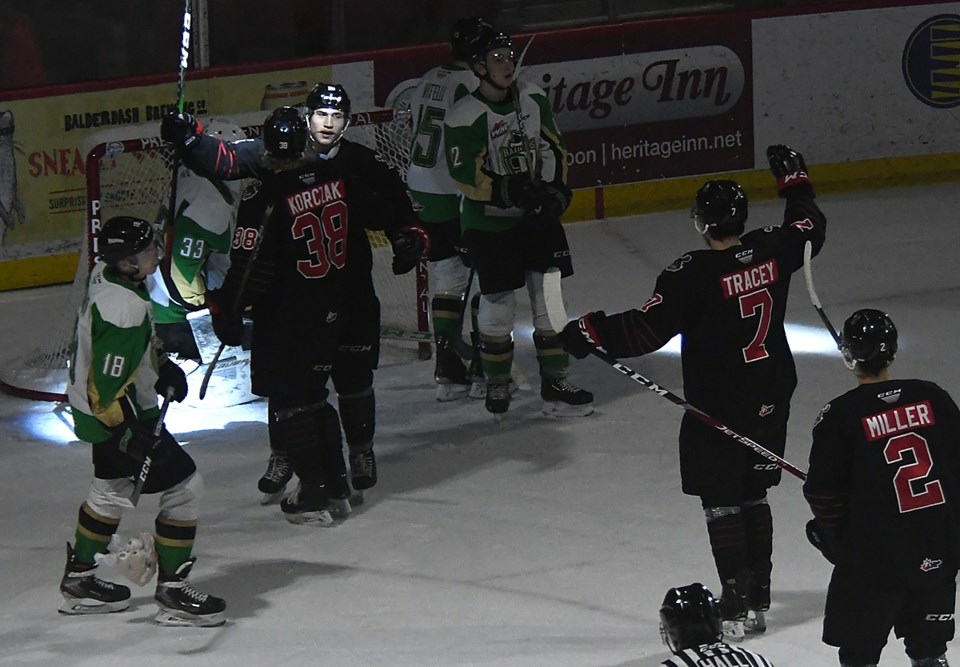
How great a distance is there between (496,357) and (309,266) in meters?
1.32

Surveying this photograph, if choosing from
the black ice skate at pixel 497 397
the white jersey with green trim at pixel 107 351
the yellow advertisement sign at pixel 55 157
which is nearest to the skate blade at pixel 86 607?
the white jersey with green trim at pixel 107 351

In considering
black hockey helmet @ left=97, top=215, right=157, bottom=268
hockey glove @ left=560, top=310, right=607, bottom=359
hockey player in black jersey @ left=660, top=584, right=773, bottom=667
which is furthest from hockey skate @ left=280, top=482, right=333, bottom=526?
hockey player in black jersey @ left=660, top=584, right=773, bottom=667

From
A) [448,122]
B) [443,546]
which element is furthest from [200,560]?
[448,122]

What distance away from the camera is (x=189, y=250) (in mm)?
6539

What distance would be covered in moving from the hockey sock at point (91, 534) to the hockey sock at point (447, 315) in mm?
2287

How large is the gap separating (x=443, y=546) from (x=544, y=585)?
44cm

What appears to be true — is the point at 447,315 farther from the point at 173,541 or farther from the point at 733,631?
the point at 733,631

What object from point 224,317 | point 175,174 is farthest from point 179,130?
point 224,317

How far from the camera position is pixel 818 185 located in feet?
31.9

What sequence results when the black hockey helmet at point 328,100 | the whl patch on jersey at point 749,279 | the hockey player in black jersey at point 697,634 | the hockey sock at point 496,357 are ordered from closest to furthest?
the hockey player in black jersey at point 697,634 → the whl patch on jersey at point 749,279 → the black hockey helmet at point 328,100 → the hockey sock at point 496,357

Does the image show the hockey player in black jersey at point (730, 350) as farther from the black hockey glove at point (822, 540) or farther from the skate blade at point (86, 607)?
the skate blade at point (86, 607)

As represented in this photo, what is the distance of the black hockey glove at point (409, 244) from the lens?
5.51 metres

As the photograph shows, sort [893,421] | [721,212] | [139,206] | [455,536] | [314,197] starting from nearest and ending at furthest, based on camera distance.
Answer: [893,421] → [721,212] → [314,197] → [455,536] → [139,206]

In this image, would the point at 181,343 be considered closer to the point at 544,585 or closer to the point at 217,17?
the point at 544,585
